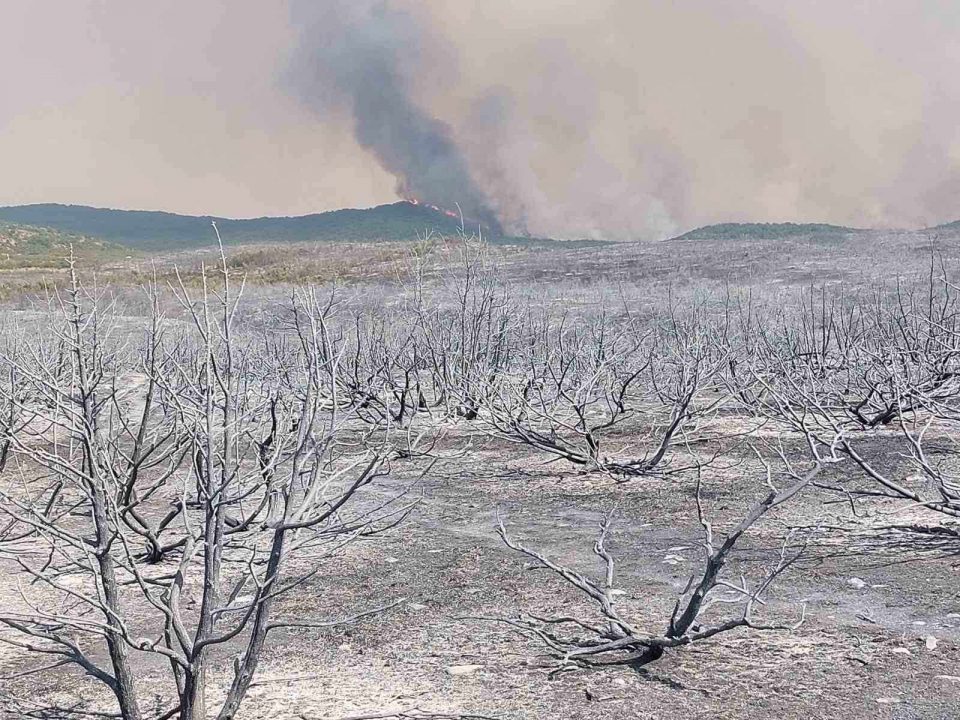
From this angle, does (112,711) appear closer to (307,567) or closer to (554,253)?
(307,567)

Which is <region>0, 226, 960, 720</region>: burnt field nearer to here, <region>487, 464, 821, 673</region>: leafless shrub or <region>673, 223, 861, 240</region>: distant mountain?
<region>487, 464, 821, 673</region>: leafless shrub

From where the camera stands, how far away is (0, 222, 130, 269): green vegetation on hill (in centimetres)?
6867

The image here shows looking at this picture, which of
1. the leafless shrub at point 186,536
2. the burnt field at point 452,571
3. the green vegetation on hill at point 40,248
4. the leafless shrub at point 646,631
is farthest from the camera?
the green vegetation on hill at point 40,248

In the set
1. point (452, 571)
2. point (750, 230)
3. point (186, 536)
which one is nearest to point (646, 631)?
point (452, 571)

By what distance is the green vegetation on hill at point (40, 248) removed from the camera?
2703 inches

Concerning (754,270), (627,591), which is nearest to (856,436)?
(627,591)

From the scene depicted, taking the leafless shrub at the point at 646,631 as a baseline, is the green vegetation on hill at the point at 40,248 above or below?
Answer: above

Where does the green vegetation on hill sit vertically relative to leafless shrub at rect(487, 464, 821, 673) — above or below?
above

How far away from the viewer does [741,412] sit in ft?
46.0

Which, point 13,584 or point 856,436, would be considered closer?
point 13,584

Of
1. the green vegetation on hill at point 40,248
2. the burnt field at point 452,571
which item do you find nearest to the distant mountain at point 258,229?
the green vegetation on hill at point 40,248

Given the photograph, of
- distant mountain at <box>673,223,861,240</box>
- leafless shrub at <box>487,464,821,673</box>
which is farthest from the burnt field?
distant mountain at <box>673,223,861,240</box>

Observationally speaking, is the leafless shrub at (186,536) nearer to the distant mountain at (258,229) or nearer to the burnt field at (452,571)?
the burnt field at (452,571)

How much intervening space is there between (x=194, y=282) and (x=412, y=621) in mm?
46403
